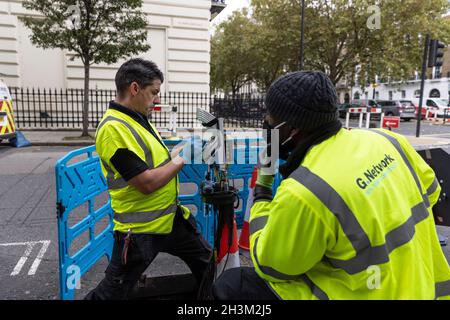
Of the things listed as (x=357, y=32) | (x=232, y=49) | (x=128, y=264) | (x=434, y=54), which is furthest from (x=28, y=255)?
(x=232, y=49)

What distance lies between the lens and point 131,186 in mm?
2039

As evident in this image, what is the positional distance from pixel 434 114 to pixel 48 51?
75.7 feet

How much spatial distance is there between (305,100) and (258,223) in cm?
54

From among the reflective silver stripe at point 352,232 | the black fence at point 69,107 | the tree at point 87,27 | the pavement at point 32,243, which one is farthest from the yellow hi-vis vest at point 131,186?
the black fence at point 69,107

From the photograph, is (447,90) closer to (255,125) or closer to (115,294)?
(255,125)

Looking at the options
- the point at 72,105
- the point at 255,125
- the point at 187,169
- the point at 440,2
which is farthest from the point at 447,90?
the point at 187,169

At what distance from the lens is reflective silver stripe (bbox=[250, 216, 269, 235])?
1538 millimetres

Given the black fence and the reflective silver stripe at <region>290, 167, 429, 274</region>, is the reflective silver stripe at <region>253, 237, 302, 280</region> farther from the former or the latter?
the black fence

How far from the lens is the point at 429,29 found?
64.8 feet

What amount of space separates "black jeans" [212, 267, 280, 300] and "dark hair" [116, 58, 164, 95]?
112 centimetres

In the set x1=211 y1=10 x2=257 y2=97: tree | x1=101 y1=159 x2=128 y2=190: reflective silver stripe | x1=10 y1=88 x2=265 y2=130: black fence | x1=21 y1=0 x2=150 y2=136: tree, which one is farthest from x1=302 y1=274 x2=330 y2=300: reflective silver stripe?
x1=211 y1=10 x2=257 y2=97: tree

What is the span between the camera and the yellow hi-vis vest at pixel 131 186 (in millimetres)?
1963

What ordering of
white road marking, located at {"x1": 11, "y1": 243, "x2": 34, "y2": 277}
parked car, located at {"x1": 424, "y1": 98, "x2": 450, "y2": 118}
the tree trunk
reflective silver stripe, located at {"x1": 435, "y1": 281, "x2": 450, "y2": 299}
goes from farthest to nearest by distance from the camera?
parked car, located at {"x1": 424, "y1": 98, "x2": 450, "y2": 118} → the tree trunk → white road marking, located at {"x1": 11, "y1": 243, "x2": 34, "y2": 277} → reflective silver stripe, located at {"x1": 435, "y1": 281, "x2": 450, "y2": 299}

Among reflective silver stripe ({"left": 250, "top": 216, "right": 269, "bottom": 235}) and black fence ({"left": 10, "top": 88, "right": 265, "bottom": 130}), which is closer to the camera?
reflective silver stripe ({"left": 250, "top": 216, "right": 269, "bottom": 235})
